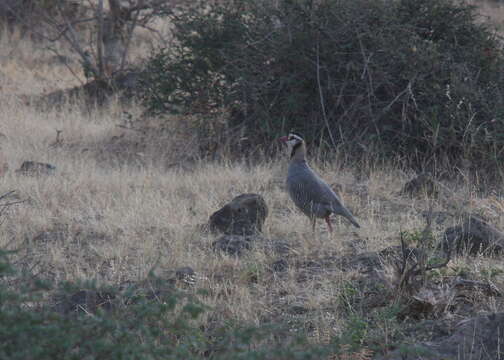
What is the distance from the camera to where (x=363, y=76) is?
855 cm

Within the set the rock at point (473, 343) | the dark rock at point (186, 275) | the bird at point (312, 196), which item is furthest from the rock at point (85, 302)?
the bird at point (312, 196)

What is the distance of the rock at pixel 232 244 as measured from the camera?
5.70 m

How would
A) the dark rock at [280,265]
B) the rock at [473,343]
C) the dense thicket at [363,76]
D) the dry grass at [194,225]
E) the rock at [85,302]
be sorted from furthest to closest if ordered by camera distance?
the dense thicket at [363,76]
the dark rock at [280,265]
the dry grass at [194,225]
the rock at [85,302]
the rock at [473,343]

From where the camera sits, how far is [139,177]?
7.95m

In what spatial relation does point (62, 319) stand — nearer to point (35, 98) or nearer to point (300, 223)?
point (300, 223)

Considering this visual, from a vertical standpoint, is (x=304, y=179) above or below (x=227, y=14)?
below

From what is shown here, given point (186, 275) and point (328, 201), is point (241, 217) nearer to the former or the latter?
point (328, 201)

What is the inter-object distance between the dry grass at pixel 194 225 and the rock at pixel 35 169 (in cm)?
10

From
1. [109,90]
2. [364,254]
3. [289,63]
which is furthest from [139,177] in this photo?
[109,90]

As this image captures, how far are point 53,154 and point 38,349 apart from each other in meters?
6.78

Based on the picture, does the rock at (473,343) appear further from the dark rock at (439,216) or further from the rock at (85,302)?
the dark rock at (439,216)

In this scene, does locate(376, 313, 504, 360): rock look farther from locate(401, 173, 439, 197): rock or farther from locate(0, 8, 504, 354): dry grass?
locate(401, 173, 439, 197): rock

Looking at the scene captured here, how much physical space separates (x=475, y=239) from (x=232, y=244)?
1826 millimetres

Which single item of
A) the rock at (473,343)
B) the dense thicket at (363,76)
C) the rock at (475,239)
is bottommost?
the rock at (473,343)
